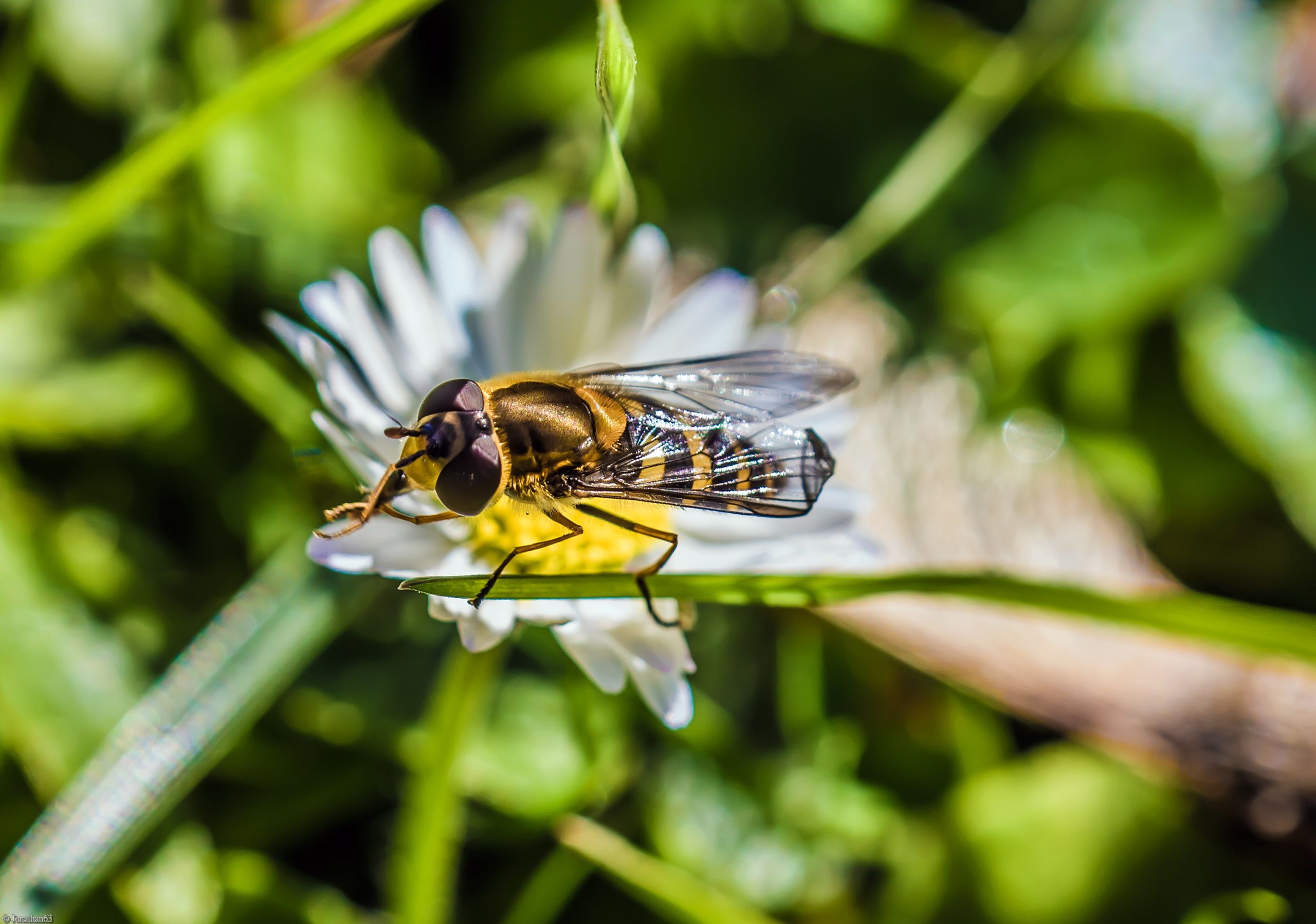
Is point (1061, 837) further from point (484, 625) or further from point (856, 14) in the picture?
point (856, 14)

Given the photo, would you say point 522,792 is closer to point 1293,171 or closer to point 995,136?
point 995,136

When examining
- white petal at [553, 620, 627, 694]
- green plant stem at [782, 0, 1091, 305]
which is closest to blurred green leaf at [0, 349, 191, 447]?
white petal at [553, 620, 627, 694]

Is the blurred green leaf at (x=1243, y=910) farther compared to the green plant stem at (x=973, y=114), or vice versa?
the green plant stem at (x=973, y=114)

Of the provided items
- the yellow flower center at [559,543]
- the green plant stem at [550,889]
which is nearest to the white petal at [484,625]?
the yellow flower center at [559,543]

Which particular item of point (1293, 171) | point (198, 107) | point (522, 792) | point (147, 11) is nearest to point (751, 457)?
point (522, 792)

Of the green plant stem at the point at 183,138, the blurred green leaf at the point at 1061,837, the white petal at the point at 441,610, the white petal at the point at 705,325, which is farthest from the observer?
the blurred green leaf at the point at 1061,837

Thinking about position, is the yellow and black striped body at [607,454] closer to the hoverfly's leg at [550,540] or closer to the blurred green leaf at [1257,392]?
the hoverfly's leg at [550,540]

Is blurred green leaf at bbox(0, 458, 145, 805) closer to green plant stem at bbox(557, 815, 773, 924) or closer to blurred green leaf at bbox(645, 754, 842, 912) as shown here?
green plant stem at bbox(557, 815, 773, 924)
